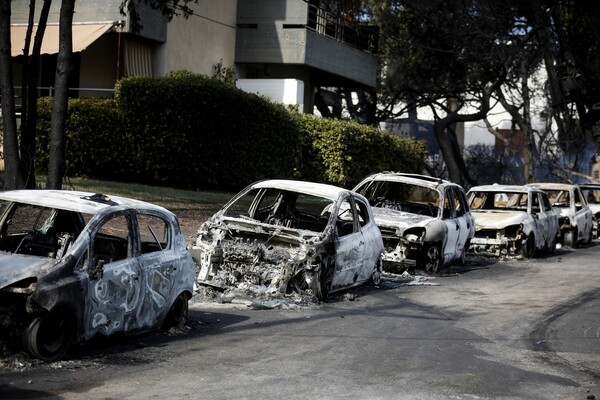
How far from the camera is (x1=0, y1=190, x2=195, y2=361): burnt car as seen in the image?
878cm

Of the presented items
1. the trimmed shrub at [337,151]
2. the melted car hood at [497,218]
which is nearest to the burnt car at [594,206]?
the trimmed shrub at [337,151]

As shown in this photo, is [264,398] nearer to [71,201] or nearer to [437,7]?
[71,201]

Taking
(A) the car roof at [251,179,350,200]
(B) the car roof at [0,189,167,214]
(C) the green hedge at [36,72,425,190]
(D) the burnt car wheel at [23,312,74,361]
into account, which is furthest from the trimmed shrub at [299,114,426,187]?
(D) the burnt car wheel at [23,312,74,361]

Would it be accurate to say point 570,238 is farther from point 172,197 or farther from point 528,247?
point 172,197

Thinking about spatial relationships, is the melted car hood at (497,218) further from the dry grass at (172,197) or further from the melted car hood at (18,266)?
the melted car hood at (18,266)

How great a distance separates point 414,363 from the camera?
9961 mm

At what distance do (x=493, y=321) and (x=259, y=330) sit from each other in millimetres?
3383

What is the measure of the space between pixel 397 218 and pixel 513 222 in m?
A: 4.70

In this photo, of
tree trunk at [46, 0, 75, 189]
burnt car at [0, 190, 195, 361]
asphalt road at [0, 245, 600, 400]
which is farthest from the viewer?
tree trunk at [46, 0, 75, 189]

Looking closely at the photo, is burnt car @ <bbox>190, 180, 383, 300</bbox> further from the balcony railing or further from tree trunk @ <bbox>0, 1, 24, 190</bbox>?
the balcony railing

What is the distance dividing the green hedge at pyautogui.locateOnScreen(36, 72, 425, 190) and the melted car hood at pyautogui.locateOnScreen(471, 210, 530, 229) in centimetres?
835

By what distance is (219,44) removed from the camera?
113 ft

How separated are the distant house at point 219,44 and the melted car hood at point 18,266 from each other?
19.0 metres

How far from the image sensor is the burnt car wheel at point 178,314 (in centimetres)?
1099
